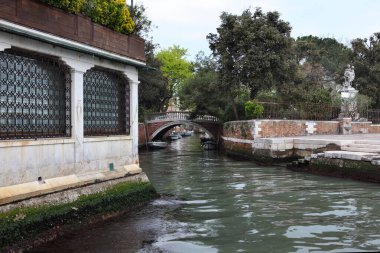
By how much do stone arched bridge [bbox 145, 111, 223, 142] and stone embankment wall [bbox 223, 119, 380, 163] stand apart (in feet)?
26.1

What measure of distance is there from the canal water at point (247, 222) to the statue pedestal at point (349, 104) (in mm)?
11259

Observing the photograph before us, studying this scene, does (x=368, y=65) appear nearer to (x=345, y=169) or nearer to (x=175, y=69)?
(x=175, y=69)

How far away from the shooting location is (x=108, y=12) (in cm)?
835

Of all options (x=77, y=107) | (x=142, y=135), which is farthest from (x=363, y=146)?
(x=142, y=135)

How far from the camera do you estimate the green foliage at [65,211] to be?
18.0 ft

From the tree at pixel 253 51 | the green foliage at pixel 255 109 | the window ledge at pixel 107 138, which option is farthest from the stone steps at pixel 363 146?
the tree at pixel 253 51

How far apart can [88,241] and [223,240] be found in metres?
1.97

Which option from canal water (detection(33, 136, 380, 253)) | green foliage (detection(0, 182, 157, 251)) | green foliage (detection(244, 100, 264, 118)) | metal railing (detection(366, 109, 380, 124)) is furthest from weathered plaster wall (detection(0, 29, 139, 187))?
metal railing (detection(366, 109, 380, 124))

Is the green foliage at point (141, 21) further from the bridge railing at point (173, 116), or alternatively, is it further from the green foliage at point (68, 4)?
the green foliage at point (68, 4)

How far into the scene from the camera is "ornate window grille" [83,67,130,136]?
7793 mm

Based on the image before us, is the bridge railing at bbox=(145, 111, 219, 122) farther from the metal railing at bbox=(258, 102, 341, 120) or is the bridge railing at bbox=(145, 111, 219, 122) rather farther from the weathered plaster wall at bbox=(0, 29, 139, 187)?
the weathered plaster wall at bbox=(0, 29, 139, 187)

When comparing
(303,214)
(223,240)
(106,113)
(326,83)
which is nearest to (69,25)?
(106,113)

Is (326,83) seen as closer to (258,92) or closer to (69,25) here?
(258,92)

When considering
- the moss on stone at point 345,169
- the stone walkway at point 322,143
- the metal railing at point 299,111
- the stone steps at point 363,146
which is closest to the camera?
the moss on stone at point 345,169
